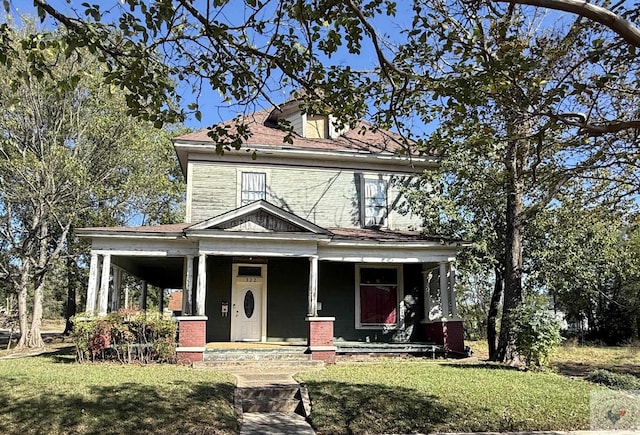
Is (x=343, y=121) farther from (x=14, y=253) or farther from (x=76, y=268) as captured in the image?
(x=76, y=268)

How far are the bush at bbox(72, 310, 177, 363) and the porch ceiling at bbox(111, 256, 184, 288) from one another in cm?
340

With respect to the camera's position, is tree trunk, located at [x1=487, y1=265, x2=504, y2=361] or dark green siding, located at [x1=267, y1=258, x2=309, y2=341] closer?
dark green siding, located at [x1=267, y1=258, x2=309, y2=341]

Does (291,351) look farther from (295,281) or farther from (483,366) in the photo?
(483,366)

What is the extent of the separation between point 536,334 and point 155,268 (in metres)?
14.2

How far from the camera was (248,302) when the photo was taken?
55.2 ft

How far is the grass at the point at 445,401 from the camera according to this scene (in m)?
7.66

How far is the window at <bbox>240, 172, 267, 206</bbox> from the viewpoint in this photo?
679 inches

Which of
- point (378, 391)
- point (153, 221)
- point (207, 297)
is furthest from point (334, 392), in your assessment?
point (153, 221)

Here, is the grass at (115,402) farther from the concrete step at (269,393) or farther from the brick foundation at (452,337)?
the brick foundation at (452,337)

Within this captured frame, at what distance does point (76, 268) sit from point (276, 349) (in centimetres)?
1725

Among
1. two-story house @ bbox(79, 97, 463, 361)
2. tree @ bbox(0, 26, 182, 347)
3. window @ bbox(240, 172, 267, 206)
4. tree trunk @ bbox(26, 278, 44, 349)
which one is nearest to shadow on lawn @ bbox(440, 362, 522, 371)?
two-story house @ bbox(79, 97, 463, 361)

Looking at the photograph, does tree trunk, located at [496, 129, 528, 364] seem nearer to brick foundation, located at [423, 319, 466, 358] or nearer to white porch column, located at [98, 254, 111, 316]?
brick foundation, located at [423, 319, 466, 358]

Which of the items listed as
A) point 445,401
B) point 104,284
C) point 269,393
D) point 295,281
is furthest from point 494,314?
point 104,284

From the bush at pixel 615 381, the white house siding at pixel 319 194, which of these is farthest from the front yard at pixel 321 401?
the white house siding at pixel 319 194
